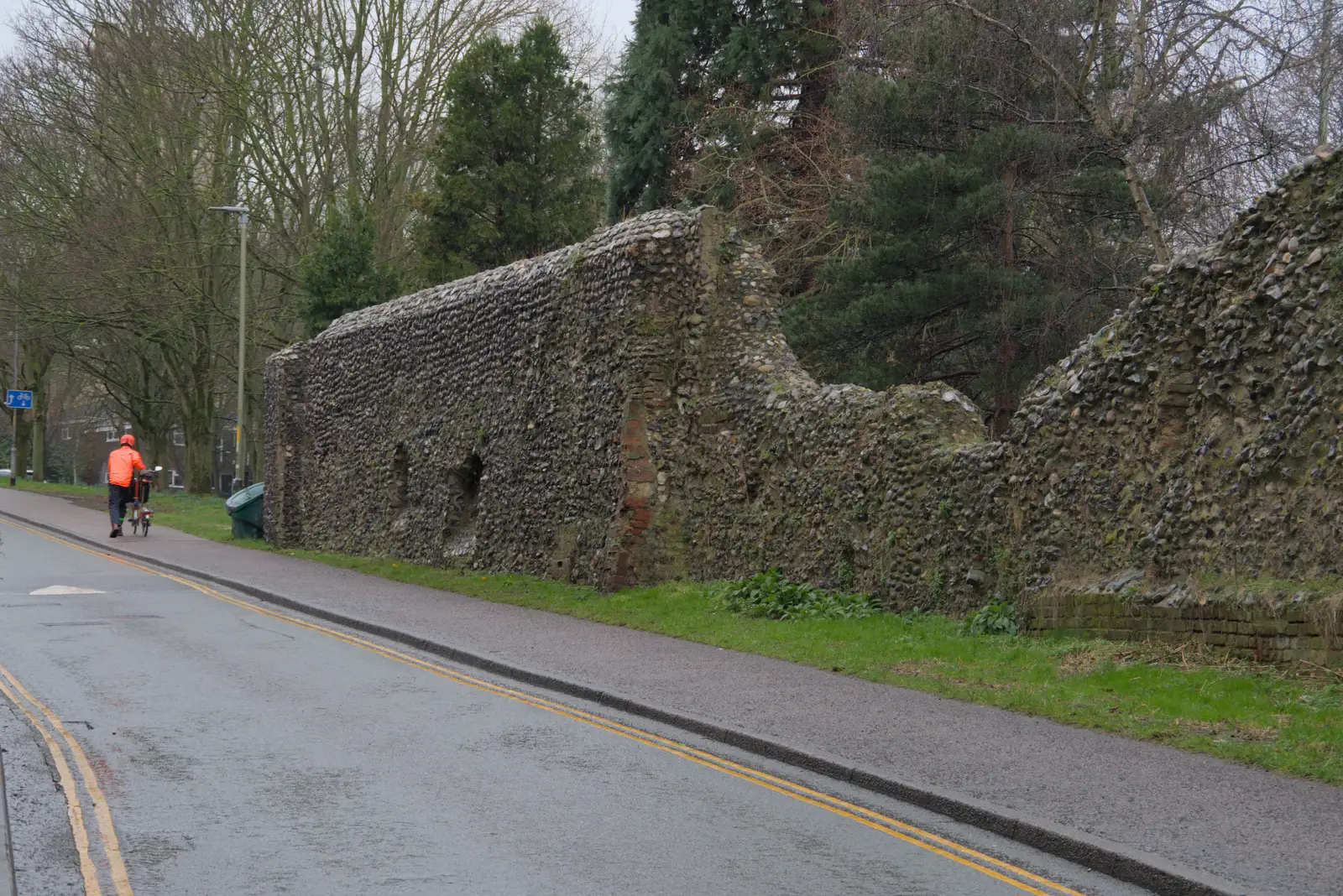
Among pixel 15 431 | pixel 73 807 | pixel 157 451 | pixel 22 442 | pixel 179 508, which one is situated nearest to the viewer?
pixel 73 807

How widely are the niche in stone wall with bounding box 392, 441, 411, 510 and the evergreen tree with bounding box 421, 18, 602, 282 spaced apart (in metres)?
14.5

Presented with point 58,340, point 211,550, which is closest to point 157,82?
point 58,340

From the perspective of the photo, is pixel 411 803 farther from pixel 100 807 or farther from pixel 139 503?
pixel 139 503

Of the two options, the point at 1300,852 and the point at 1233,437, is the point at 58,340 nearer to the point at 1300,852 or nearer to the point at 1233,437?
the point at 1233,437

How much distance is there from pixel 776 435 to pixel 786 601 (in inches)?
80.7

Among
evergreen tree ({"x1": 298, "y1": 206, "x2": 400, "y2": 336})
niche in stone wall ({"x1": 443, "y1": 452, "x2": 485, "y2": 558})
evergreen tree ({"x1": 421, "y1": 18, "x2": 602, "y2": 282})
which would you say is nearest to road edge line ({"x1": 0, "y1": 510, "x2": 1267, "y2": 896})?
niche in stone wall ({"x1": 443, "y1": 452, "x2": 485, "y2": 558})

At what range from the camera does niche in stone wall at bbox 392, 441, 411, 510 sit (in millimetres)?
23906

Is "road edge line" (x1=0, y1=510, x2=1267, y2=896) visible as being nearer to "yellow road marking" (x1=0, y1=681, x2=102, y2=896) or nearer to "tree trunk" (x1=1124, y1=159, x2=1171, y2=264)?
"yellow road marking" (x1=0, y1=681, x2=102, y2=896)

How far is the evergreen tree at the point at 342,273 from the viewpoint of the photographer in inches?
1405

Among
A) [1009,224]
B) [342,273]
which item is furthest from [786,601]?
[342,273]

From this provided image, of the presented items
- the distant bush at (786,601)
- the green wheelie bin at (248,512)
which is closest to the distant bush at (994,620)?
the distant bush at (786,601)

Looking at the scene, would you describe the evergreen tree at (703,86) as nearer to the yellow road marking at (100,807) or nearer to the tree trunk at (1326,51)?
the tree trunk at (1326,51)

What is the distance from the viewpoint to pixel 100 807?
7086mm

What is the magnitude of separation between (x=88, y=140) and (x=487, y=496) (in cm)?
2290
